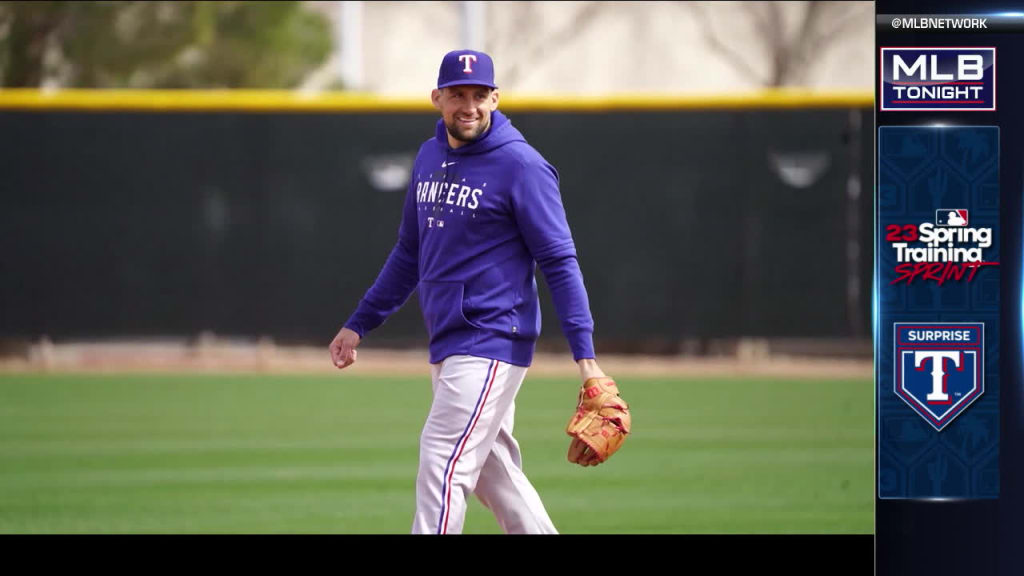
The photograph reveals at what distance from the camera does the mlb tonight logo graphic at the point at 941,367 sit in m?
4.14

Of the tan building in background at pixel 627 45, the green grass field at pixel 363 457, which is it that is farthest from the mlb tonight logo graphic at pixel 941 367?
the tan building in background at pixel 627 45

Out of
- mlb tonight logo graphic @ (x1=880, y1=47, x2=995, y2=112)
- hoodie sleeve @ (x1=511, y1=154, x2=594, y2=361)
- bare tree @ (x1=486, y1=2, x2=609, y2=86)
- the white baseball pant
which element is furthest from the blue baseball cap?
bare tree @ (x1=486, y1=2, x2=609, y2=86)

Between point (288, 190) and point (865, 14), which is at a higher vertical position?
point (865, 14)

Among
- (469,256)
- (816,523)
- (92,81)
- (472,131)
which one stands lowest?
(816,523)

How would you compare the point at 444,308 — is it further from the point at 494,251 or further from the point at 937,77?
the point at 937,77

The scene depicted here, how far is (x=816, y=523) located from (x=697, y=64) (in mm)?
13118

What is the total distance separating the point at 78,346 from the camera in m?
13.0

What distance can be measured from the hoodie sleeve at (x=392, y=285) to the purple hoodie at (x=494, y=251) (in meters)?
0.29

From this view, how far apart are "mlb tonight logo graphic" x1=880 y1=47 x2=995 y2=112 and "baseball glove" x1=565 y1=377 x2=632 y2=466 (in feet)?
3.70

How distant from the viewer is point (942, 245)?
4.13 metres

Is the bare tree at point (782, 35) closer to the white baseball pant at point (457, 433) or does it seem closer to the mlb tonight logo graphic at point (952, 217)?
the white baseball pant at point (457, 433)

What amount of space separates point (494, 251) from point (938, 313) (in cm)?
128

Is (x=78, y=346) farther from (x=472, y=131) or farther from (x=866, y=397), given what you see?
(x=472, y=131)

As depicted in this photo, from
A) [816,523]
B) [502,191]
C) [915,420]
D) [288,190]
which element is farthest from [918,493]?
[288,190]
